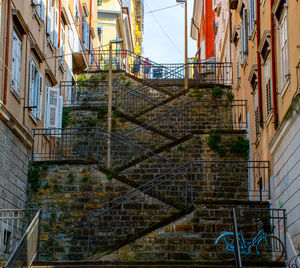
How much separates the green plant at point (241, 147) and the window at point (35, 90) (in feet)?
20.3

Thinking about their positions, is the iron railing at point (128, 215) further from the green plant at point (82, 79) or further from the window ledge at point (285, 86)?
the green plant at point (82, 79)

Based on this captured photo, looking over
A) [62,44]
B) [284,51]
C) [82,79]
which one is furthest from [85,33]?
[284,51]

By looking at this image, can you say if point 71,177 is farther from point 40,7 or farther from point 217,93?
point 217,93

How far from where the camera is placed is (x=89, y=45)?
32.7 m

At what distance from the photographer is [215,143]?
71.3 ft

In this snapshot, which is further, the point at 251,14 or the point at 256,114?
the point at 251,14

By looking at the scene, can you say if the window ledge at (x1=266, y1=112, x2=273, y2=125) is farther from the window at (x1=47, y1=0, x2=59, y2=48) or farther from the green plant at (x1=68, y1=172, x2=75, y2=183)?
the window at (x1=47, y1=0, x2=59, y2=48)

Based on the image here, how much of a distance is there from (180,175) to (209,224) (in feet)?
12.0

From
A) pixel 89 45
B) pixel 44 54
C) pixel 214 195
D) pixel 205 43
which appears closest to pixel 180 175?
pixel 214 195

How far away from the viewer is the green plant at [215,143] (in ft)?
71.1

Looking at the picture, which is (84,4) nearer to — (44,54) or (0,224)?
(44,54)

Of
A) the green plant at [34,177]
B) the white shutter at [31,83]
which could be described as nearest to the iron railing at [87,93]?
the white shutter at [31,83]

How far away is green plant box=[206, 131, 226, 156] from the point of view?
2167 centimetres

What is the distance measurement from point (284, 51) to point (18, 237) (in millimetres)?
7970
